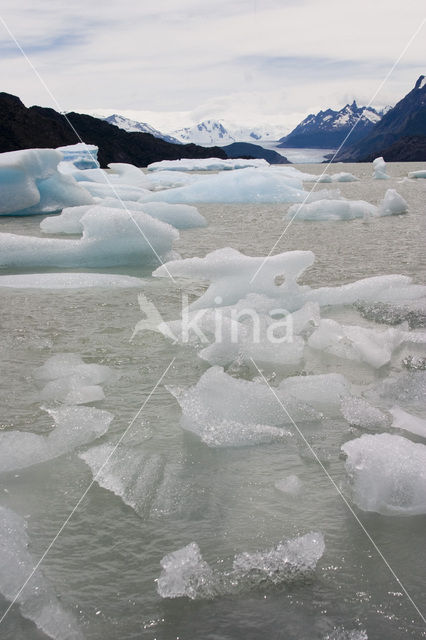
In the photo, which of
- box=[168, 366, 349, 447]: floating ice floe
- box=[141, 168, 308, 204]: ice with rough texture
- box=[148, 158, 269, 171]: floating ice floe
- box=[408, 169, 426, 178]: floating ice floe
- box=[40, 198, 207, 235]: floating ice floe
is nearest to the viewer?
box=[168, 366, 349, 447]: floating ice floe

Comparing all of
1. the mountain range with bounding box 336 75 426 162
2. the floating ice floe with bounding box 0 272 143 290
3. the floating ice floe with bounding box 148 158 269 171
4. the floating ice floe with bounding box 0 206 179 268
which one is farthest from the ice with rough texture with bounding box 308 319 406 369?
the mountain range with bounding box 336 75 426 162

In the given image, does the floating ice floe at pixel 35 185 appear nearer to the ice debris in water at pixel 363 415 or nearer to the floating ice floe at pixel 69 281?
the floating ice floe at pixel 69 281

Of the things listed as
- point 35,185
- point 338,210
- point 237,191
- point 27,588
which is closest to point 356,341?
point 27,588

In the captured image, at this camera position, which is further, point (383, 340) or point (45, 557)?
point (383, 340)

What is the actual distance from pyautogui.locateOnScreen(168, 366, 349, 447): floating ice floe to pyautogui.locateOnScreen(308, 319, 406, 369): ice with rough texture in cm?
38

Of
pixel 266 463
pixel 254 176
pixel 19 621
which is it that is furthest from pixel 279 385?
pixel 254 176

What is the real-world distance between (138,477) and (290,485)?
0.41m

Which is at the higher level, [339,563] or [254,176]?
[339,563]

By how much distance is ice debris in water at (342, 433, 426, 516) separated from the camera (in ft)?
5.08

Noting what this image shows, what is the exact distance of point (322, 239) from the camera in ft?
21.2

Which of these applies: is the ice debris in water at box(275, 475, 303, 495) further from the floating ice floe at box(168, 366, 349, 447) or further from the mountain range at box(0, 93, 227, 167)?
the mountain range at box(0, 93, 227, 167)

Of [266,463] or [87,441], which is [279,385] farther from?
[87,441]

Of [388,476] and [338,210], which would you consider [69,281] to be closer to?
[388,476]

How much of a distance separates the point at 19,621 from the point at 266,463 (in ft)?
2.59
